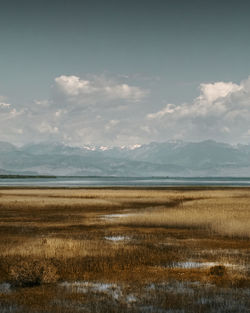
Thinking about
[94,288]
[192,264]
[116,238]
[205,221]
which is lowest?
[205,221]

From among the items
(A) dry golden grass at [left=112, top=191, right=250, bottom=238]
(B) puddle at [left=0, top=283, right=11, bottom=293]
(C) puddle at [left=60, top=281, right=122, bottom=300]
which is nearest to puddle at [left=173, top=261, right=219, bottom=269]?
(C) puddle at [left=60, top=281, right=122, bottom=300]

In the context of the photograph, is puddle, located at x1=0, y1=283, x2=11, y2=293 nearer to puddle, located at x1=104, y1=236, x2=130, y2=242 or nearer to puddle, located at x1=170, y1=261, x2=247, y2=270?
puddle, located at x1=170, y1=261, x2=247, y2=270

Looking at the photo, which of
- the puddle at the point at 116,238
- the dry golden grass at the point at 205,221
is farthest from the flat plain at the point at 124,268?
the dry golden grass at the point at 205,221

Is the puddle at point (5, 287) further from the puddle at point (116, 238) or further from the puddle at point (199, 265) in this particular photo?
the puddle at point (116, 238)

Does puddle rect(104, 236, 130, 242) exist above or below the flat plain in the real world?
below

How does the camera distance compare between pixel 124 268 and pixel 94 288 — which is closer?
pixel 94 288

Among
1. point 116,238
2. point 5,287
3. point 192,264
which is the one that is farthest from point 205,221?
point 5,287

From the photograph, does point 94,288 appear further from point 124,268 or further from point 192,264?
point 192,264

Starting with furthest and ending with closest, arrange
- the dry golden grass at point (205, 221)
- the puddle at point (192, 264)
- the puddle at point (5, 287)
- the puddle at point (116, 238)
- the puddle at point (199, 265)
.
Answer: the dry golden grass at point (205, 221)
the puddle at point (116, 238)
the puddle at point (192, 264)
the puddle at point (199, 265)
the puddle at point (5, 287)

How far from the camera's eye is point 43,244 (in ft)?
92.6

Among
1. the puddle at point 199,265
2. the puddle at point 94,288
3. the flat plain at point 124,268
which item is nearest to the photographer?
the flat plain at point 124,268

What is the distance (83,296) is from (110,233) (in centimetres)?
1804

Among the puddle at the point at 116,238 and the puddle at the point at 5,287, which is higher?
the puddle at the point at 5,287

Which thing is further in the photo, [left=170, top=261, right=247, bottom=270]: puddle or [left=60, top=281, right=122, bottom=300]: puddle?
[left=170, top=261, right=247, bottom=270]: puddle
